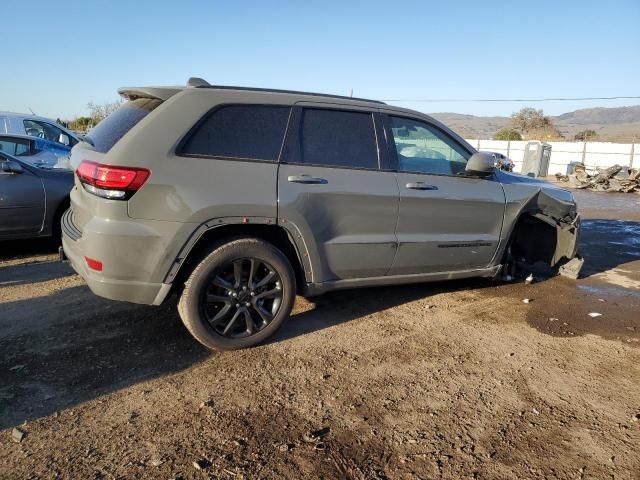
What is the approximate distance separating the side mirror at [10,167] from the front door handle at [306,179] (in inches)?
170

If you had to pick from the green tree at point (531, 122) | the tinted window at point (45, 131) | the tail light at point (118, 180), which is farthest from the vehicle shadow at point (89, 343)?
the green tree at point (531, 122)

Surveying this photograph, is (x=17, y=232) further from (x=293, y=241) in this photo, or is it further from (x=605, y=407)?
(x=605, y=407)

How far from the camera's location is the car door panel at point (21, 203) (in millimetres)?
6113

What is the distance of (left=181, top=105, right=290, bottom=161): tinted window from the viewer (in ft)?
11.9

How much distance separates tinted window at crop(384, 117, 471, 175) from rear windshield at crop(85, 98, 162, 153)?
6.75 feet

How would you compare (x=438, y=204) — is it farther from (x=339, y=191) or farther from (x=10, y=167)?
(x=10, y=167)

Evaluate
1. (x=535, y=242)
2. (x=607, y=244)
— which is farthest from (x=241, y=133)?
(x=607, y=244)

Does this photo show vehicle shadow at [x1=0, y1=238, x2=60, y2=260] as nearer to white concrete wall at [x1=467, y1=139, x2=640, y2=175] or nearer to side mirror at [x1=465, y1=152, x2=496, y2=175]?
side mirror at [x1=465, y1=152, x2=496, y2=175]

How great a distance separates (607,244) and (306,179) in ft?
22.6

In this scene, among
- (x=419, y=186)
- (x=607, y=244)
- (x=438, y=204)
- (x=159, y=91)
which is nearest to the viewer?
(x=159, y=91)

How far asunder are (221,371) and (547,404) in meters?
2.17

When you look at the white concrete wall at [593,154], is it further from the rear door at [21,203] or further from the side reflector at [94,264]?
the side reflector at [94,264]

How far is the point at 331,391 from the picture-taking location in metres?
3.28

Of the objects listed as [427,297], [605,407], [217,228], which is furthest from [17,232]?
[605,407]
